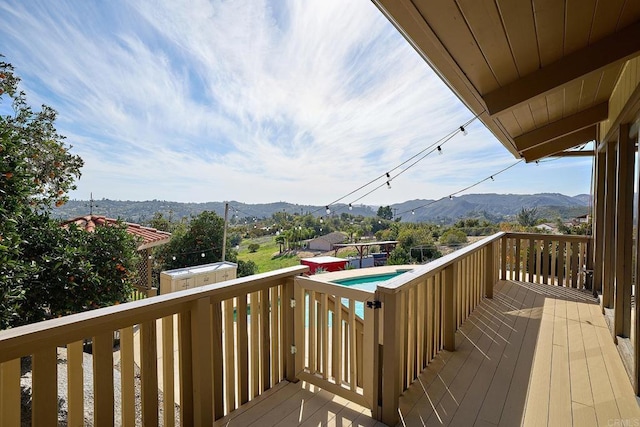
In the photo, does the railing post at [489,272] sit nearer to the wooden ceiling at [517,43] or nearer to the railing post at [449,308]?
the railing post at [449,308]

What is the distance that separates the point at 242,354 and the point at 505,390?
1855mm

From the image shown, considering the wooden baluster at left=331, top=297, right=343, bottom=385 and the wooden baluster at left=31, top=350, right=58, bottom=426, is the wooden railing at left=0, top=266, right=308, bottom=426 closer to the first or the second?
the wooden baluster at left=31, top=350, right=58, bottom=426

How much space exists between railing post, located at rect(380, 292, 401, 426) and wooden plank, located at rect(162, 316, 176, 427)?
119 cm

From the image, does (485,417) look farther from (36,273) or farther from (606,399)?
(36,273)

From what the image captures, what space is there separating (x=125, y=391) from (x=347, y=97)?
843 centimetres

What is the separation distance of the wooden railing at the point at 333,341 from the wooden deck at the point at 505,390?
3.7 inches

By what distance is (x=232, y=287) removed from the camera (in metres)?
1.92

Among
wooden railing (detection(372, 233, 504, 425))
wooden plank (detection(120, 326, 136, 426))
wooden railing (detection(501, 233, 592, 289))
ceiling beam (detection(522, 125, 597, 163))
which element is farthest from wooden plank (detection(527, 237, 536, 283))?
wooden plank (detection(120, 326, 136, 426))

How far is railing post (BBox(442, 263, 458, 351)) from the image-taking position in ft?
9.16

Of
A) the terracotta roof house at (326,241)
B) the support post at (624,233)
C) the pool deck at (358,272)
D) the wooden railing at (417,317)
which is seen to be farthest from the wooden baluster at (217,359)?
the terracotta roof house at (326,241)

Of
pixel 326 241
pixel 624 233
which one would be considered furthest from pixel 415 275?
pixel 326 241

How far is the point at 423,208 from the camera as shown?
2242cm

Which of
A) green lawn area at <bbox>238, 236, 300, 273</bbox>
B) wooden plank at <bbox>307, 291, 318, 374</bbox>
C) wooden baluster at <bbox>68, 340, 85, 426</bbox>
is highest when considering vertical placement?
wooden baluster at <bbox>68, 340, 85, 426</bbox>

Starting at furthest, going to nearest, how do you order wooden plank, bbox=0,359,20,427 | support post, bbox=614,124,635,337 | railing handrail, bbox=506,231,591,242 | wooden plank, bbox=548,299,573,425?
railing handrail, bbox=506,231,591,242 → support post, bbox=614,124,635,337 → wooden plank, bbox=548,299,573,425 → wooden plank, bbox=0,359,20,427
